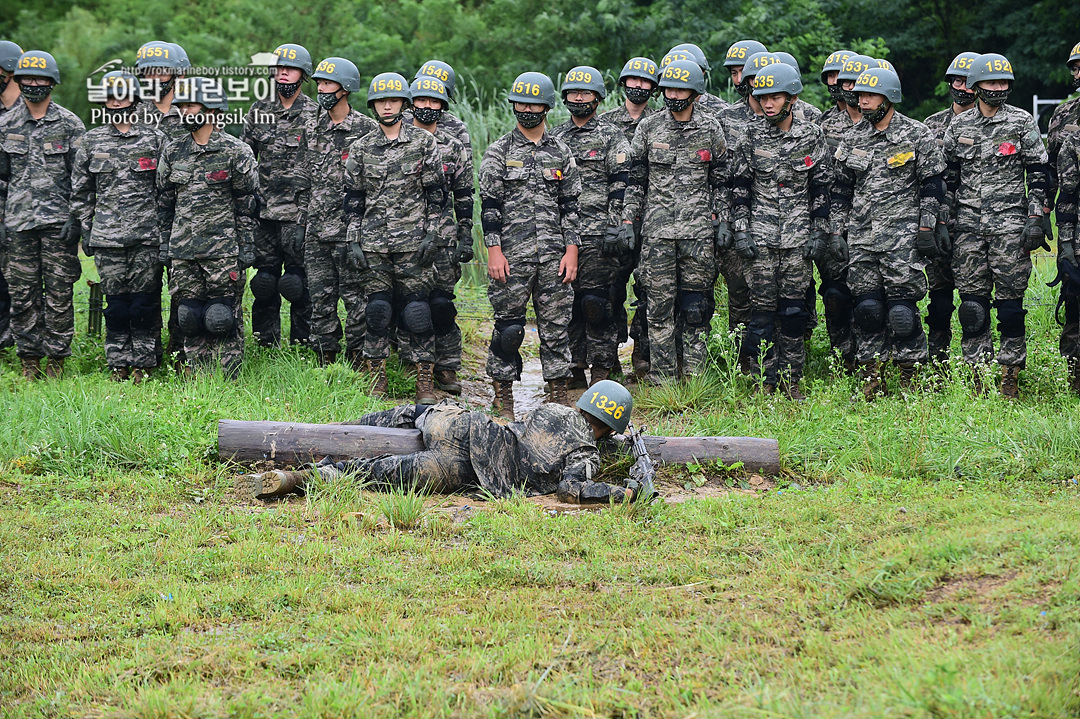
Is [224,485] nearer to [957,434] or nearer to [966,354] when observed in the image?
[957,434]

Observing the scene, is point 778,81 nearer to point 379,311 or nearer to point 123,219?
point 379,311

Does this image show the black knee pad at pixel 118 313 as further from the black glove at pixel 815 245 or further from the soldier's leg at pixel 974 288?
the soldier's leg at pixel 974 288

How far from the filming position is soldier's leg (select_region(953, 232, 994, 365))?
8.34 metres

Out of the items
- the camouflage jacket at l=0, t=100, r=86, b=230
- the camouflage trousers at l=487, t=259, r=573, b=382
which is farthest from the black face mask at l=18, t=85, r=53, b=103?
the camouflage trousers at l=487, t=259, r=573, b=382

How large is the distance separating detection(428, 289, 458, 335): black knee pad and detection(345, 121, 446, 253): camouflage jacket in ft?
1.61

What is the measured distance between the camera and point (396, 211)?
8.52 m

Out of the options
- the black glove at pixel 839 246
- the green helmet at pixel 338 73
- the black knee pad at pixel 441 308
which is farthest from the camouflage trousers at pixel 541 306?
the green helmet at pixel 338 73

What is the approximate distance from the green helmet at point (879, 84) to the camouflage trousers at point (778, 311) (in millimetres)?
1236

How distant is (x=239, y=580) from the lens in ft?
16.7

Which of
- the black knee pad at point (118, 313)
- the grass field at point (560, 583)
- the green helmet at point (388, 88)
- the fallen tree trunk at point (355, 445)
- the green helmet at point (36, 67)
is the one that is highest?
the green helmet at point (36, 67)

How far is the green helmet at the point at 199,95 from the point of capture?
865 cm

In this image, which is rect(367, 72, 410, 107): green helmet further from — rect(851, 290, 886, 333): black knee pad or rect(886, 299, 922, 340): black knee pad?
rect(886, 299, 922, 340): black knee pad

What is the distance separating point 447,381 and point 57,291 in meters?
3.18

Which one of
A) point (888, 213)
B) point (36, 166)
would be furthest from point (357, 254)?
point (888, 213)
